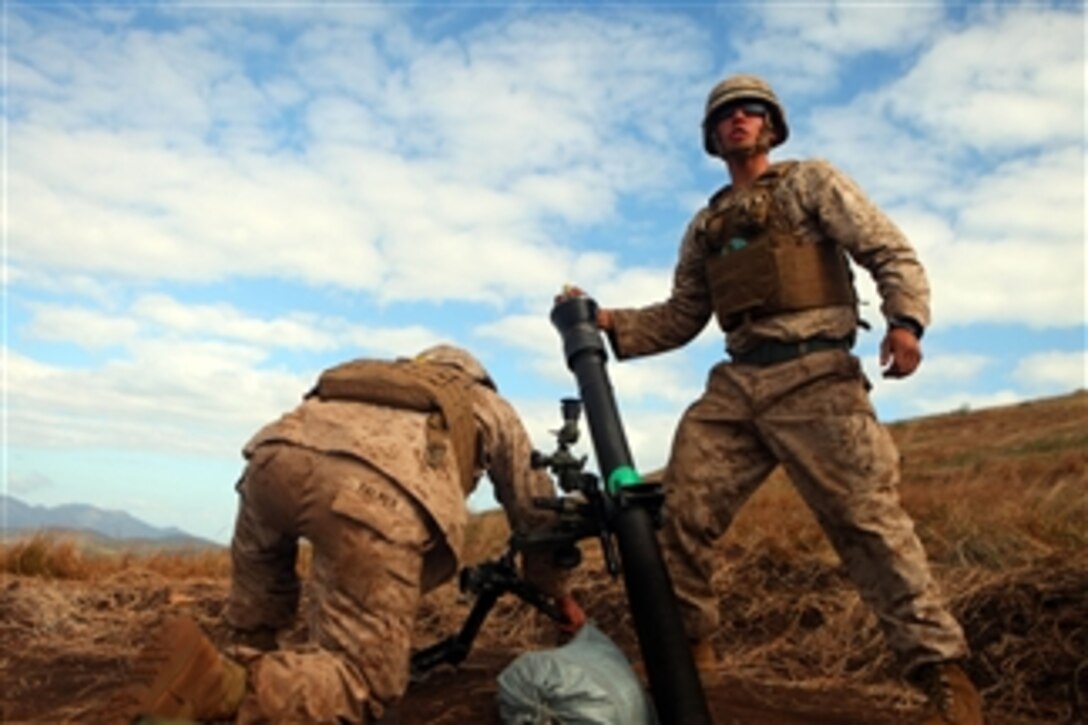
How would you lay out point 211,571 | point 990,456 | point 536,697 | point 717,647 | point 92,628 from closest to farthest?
point 536,697 < point 717,647 < point 92,628 < point 211,571 < point 990,456

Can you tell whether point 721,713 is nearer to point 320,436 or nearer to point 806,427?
point 806,427

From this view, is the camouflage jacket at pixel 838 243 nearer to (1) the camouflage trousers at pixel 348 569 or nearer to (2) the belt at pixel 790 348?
(2) the belt at pixel 790 348

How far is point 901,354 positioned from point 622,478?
126 cm

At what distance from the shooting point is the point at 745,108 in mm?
4527

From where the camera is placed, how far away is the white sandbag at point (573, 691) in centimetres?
327

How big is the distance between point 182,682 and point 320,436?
99cm

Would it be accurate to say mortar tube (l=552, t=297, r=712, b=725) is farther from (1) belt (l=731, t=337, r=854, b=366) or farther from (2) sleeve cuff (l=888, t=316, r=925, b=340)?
(2) sleeve cuff (l=888, t=316, r=925, b=340)

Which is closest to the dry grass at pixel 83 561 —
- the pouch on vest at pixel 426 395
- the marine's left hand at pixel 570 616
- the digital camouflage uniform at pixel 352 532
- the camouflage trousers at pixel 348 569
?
the marine's left hand at pixel 570 616

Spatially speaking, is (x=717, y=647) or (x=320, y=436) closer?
(x=320, y=436)

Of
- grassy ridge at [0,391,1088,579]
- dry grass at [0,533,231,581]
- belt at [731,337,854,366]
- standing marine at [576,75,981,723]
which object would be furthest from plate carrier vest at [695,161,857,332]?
dry grass at [0,533,231,581]

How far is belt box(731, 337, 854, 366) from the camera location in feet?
13.8

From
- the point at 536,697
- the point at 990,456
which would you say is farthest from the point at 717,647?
the point at 990,456

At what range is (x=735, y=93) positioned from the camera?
4.52m

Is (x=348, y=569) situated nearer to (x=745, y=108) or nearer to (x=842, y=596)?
(x=745, y=108)
